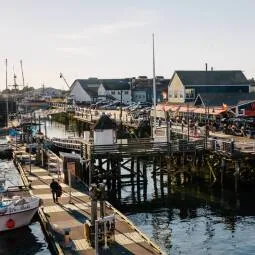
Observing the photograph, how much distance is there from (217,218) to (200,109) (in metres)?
35.4

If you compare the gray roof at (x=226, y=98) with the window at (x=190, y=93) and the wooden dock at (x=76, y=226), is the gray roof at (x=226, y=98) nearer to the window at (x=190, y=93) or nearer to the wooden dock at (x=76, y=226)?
the window at (x=190, y=93)

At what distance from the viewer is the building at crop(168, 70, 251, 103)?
8900cm

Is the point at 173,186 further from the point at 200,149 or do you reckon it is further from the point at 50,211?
the point at 50,211

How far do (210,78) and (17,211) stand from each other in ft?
214

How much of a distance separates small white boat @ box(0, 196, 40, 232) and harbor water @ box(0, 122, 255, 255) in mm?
627

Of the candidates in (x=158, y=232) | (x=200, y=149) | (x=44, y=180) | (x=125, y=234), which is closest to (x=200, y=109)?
(x=200, y=149)

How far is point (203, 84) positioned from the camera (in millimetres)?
89250

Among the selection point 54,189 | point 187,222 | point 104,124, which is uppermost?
point 104,124

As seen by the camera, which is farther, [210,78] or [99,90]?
[99,90]

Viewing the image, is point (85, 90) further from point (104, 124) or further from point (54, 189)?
point (54, 189)

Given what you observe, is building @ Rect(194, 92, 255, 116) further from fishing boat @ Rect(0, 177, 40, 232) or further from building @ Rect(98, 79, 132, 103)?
building @ Rect(98, 79, 132, 103)

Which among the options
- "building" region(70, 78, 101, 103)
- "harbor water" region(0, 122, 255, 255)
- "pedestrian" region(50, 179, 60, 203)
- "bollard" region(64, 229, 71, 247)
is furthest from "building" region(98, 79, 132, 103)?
"bollard" region(64, 229, 71, 247)

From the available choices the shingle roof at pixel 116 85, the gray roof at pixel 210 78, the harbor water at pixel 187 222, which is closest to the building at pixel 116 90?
the shingle roof at pixel 116 85

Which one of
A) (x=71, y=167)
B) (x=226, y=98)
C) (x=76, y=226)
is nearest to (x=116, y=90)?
(x=226, y=98)
